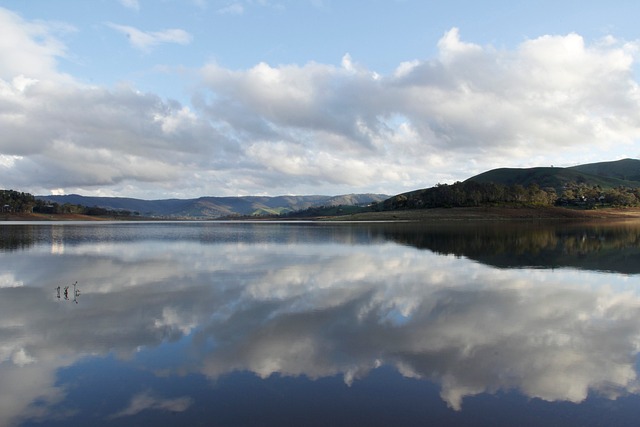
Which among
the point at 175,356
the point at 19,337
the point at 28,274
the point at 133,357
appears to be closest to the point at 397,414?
the point at 175,356

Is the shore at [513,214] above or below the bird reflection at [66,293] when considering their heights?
above

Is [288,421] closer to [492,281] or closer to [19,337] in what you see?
[19,337]

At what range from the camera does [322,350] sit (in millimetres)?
13641

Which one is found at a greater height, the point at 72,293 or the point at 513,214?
the point at 513,214

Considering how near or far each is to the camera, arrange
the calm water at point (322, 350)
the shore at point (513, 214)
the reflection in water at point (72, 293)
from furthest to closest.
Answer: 1. the shore at point (513, 214)
2. the reflection in water at point (72, 293)
3. the calm water at point (322, 350)

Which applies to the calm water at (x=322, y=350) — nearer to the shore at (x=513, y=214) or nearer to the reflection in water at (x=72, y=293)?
the reflection in water at (x=72, y=293)

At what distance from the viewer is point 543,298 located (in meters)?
21.1

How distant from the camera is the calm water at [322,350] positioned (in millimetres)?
9656

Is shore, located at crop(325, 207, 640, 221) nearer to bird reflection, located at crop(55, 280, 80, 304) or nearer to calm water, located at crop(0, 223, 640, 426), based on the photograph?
calm water, located at crop(0, 223, 640, 426)

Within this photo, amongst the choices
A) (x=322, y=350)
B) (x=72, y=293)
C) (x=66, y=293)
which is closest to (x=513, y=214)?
(x=72, y=293)

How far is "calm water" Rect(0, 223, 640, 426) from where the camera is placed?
9656 millimetres

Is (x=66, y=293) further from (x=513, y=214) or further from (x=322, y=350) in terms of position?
(x=513, y=214)

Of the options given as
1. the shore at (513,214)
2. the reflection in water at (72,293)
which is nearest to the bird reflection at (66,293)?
the reflection in water at (72,293)

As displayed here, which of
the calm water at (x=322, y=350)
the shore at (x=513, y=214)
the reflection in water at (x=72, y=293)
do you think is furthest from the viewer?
the shore at (x=513, y=214)
